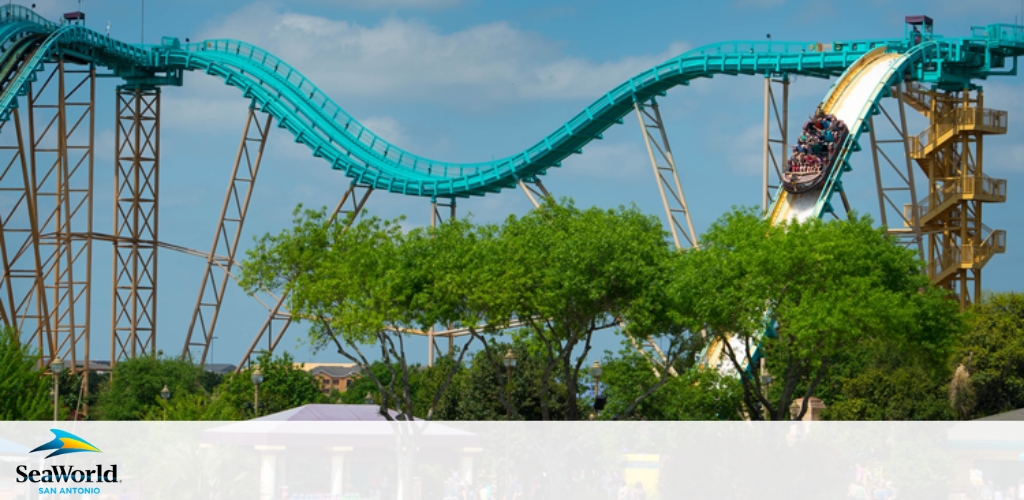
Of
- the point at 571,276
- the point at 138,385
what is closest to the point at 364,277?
the point at 571,276

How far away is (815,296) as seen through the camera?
33562mm

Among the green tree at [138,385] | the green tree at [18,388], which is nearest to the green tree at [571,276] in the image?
the green tree at [18,388]

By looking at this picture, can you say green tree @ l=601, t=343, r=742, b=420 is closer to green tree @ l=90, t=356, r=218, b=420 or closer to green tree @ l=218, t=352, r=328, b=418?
green tree @ l=218, t=352, r=328, b=418

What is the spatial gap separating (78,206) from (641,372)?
24.4m

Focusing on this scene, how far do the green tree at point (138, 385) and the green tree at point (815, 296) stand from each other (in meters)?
22.5

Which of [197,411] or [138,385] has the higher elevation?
[138,385]

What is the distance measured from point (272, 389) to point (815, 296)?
30.4 metres
